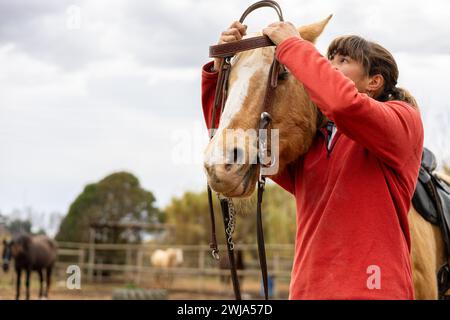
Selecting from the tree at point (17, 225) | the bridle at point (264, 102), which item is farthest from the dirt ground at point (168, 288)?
the bridle at point (264, 102)

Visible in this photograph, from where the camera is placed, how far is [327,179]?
7.47ft


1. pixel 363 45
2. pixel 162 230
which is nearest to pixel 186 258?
pixel 162 230

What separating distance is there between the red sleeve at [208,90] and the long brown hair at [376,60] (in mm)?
544

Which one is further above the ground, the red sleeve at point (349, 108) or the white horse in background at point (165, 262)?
the white horse in background at point (165, 262)

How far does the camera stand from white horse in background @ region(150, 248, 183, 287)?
2261 cm

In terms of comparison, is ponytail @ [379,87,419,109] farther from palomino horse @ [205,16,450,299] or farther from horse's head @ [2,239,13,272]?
horse's head @ [2,239,13,272]

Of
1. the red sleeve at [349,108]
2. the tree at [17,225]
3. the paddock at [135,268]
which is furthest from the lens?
the tree at [17,225]

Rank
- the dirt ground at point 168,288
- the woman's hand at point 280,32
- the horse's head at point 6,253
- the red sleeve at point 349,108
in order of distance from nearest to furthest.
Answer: the red sleeve at point 349,108, the woman's hand at point 280,32, the horse's head at point 6,253, the dirt ground at point 168,288

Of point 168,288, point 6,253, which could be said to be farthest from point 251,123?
point 168,288

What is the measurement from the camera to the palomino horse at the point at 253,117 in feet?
6.92

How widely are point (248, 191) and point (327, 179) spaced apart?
316mm

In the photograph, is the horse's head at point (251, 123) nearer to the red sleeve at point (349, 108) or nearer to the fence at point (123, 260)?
the red sleeve at point (349, 108)

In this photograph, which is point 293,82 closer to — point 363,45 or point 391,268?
point 363,45

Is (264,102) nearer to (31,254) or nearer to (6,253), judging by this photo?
(31,254)
